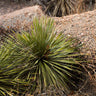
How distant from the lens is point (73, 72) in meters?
2.99

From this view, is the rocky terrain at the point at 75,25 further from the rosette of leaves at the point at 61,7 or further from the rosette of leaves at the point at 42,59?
the rosette of leaves at the point at 61,7

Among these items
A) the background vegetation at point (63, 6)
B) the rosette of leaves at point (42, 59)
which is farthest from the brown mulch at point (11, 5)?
the rosette of leaves at point (42, 59)

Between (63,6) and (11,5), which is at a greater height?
(11,5)

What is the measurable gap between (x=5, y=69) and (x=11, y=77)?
6.9 inches

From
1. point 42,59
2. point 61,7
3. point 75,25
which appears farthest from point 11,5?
point 42,59

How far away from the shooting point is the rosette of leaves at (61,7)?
18.7 feet

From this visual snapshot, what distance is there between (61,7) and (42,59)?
3.35 metres

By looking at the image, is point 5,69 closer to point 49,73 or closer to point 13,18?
point 49,73

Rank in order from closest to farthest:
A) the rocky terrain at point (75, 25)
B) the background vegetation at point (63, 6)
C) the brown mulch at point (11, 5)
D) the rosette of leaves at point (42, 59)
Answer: the rosette of leaves at point (42, 59)
the rocky terrain at point (75, 25)
the background vegetation at point (63, 6)
the brown mulch at point (11, 5)

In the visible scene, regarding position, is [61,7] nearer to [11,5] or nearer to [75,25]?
[75,25]

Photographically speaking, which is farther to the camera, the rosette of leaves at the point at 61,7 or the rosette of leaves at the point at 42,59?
the rosette of leaves at the point at 61,7

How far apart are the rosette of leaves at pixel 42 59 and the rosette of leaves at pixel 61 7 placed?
286 centimetres

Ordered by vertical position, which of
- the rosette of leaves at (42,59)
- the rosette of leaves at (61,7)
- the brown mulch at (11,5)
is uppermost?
the brown mulch at (11,5)

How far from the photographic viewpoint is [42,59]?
2.90m
